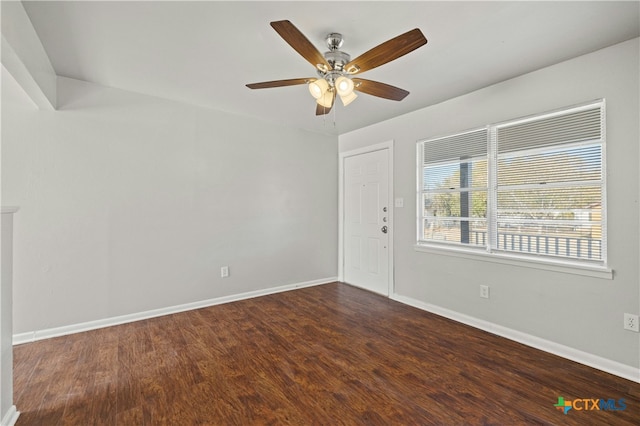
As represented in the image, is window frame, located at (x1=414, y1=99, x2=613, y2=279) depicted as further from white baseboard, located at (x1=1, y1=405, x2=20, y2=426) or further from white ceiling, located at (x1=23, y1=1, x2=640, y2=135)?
white baseboard, located at (x1=1, y1=405, x2=20, y2=426)

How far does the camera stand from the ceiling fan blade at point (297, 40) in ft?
4.87

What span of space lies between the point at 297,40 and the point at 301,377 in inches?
86.8

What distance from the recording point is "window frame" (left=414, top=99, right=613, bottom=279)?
88.3 inches

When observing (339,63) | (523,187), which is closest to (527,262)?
(523,187)

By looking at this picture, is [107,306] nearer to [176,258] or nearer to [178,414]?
[176,258]

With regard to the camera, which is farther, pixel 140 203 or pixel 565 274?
pixel 140 203

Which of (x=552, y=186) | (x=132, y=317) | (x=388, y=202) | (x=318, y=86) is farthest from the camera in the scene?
(x=388, y=202)

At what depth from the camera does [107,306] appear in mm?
2988

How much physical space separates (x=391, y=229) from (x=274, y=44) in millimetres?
2634

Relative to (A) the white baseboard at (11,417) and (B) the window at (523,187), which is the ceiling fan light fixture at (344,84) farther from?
A: (A) the white baseboard at (11,417)

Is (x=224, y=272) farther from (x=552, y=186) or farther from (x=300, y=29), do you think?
(x=552, y=186)

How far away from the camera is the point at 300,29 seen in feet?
6.47

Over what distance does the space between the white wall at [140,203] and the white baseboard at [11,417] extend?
1287mm

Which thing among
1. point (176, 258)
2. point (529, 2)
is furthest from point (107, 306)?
point (529, 2)
